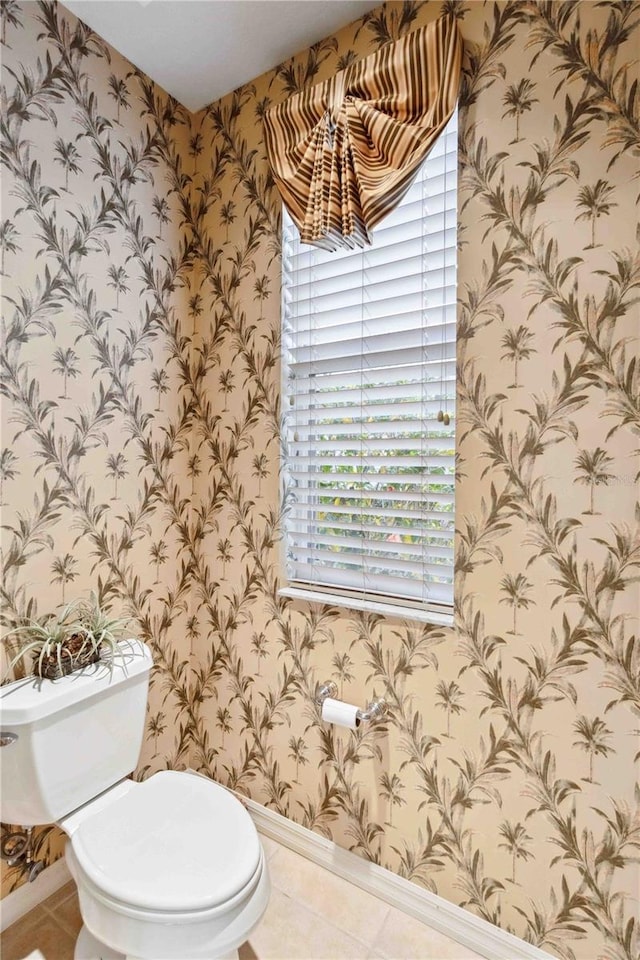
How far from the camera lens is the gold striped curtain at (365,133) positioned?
1192 millimetres

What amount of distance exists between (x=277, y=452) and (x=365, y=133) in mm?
929

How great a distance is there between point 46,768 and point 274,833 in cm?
85

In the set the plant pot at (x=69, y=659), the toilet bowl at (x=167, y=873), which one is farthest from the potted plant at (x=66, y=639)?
the toilet bowl at (x=167, y=873)

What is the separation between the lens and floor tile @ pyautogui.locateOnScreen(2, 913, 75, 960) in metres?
1.22

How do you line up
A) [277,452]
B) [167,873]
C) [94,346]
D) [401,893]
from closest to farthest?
[167,873] → [401,893] → [94,346] → [277,452]

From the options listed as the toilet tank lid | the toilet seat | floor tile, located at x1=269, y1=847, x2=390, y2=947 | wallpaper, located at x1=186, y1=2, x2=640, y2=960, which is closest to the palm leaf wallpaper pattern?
wallpaper, located at x1=186, y1=2, x2=640, y2=960

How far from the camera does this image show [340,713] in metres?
1.32

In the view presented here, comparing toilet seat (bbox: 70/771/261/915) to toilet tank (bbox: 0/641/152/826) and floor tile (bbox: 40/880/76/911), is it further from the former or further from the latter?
floor tile (bbox: 40/880/76/911)

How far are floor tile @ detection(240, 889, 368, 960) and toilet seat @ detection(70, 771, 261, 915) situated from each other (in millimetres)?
426

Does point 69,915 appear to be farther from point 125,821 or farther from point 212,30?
point 212,30

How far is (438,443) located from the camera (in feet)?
4.26

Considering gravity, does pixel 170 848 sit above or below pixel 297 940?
above

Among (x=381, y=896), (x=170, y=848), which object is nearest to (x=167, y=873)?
(x=170, y=848)

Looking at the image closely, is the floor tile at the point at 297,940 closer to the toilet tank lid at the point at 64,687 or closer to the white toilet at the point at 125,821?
the white toilet at the point at 125,821
